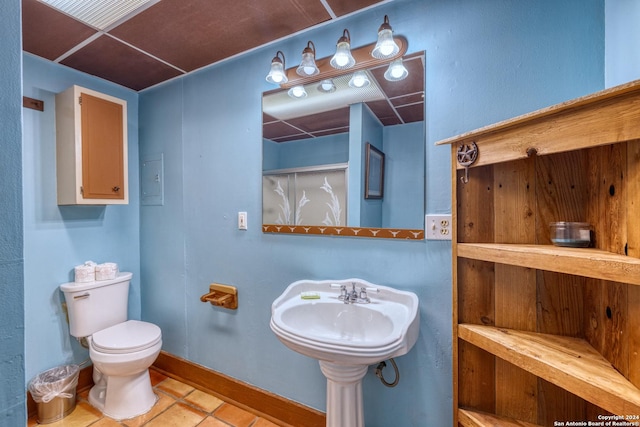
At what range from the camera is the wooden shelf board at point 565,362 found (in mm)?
649

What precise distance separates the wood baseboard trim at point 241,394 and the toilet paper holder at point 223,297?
507 millimetres

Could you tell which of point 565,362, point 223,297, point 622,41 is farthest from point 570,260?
point 223,297

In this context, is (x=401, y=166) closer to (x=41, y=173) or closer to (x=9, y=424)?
(x=9, y=424)

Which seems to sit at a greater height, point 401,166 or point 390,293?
point 401,166

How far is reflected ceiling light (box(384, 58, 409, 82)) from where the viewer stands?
131 cm

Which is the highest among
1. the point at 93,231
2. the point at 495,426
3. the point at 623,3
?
the point at 623,3

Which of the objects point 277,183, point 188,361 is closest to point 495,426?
point 277,183

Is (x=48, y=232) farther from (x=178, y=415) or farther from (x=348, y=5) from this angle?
(x=348, y=5)

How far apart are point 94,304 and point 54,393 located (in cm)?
51

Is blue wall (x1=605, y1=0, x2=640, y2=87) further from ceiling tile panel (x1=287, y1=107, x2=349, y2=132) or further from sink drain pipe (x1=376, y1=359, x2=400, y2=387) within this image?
sink drain pipe (x1=376, y1=359, x2=400, y2=387)

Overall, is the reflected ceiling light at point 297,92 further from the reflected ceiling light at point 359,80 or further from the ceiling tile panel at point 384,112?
A: the ceiling tile panel at point 384,112

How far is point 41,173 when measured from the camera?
1.77 meters

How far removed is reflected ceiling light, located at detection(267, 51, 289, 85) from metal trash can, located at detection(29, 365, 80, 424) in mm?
2208

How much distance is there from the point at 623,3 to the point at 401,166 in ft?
2.86
